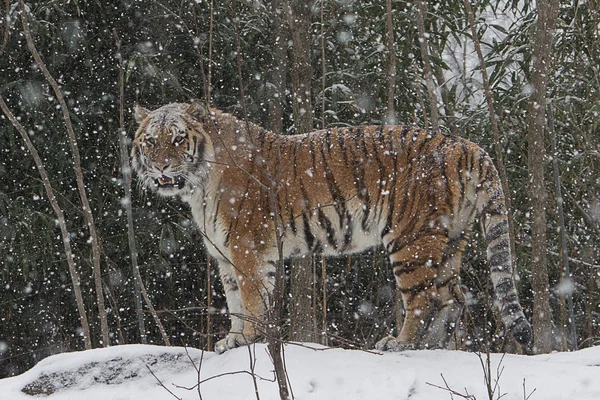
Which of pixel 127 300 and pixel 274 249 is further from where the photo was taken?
pixel 127 300

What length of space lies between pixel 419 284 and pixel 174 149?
5.34 feet

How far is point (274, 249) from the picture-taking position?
4.22 metres

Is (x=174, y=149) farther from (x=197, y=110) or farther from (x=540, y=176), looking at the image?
(x=540, y=176)

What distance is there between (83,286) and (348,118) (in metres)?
3.18

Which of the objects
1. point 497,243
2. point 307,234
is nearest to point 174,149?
point 307,234

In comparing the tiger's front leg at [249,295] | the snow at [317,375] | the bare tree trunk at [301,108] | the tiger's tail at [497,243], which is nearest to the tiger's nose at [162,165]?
the tiger's front leg at [249,295]

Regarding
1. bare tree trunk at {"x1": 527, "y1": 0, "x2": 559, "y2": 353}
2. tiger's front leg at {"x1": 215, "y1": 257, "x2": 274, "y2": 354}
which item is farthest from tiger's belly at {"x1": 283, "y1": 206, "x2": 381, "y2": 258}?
bare tree trunk at {"x1": 527, "y1": 0, "x2": 559, "y2": 353}

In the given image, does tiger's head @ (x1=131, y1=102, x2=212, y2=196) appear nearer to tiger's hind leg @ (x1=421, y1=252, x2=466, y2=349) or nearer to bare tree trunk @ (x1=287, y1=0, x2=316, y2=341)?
bare tree trunk @ (x1=287, y1=0, x2=316, y2=341)

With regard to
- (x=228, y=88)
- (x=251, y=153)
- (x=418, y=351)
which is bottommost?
(x=418, y=351)

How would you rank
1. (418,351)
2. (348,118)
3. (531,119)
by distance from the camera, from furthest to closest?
1. (348,118)
2. (531,119)
3. (418,351)

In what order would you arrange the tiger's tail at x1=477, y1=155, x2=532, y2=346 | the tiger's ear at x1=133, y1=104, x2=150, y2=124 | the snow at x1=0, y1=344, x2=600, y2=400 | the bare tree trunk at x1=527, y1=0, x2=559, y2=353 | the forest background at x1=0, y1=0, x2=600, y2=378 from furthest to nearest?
the forest background at x1=0, y1=0, x2=600, y2=378 → the bare tree trunk at x1=527, y1=0, x2=559, y2=353 → the tiger's ear at x1=133, y1=104, x2=150, y2=124 → the tiger's tail at x1=477, y1=155, x2=532, y2=346 → the snow at x1=0, y1=344, x2=600, y2=400

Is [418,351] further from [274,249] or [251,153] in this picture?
[251,153]

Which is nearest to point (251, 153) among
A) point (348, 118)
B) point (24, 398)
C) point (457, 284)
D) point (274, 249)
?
point (274, 249)

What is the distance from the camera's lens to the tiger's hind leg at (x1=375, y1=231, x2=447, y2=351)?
3994 millimetres
